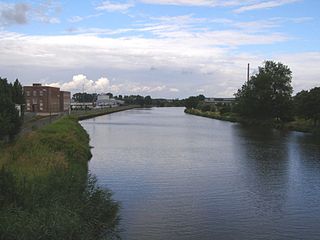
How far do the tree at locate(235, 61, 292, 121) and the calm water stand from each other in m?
30.0

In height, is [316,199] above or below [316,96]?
below

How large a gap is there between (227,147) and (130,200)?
Answer: 2060cm

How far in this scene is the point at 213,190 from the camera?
19.3 meters

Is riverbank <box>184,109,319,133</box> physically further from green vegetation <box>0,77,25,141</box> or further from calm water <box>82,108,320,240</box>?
green vegetation <box>0,77,25,141</box>

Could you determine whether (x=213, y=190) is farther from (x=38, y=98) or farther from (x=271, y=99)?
(x=38, y=98)

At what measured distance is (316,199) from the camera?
712 inches

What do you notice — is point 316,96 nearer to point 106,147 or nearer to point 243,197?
point 106,147

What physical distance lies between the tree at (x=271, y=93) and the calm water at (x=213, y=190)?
2998 cm

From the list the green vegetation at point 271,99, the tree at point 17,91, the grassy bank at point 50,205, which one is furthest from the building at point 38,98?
the grassy bank at point 50,205

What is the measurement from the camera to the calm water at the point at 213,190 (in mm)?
13945

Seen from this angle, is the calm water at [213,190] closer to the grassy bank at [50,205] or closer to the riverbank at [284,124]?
the grassy bank at [50,205]

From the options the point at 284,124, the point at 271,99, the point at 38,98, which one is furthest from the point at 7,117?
the point at 38,98

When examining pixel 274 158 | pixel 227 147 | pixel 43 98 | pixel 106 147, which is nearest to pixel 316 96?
pixel 227 147

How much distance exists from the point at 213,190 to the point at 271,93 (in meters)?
48.7
